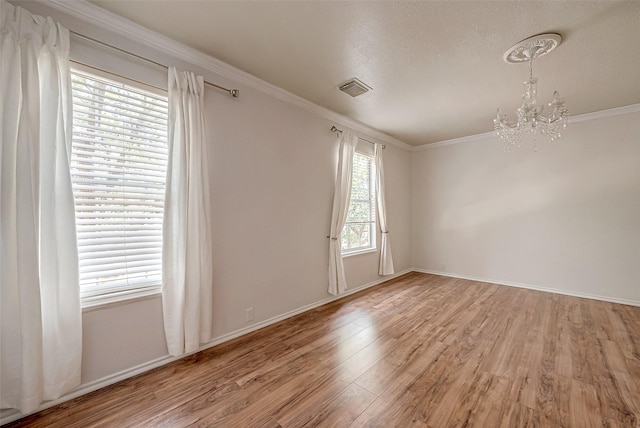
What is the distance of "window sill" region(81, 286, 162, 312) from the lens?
1.79 metres

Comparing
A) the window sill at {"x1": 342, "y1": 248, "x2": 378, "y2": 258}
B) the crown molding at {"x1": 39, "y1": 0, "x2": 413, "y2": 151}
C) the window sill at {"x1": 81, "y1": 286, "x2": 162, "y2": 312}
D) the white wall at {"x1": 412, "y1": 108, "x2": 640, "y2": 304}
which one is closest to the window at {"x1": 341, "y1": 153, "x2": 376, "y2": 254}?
the window sill at {"x1": 342, "y1": 248, "x2": 378, "y2": 258}

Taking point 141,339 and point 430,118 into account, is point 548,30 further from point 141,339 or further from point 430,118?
point 141,339

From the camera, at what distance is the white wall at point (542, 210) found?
3.52 m

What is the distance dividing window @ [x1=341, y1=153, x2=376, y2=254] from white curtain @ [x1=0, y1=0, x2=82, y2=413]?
303 cm

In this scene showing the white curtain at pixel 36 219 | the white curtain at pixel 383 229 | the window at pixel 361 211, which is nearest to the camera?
the white curtain at pixel 36 219

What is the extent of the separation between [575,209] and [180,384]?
5433 millimetres

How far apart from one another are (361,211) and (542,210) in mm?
2888

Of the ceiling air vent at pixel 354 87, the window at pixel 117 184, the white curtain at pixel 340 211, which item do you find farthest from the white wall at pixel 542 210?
the window at pixel 117 184

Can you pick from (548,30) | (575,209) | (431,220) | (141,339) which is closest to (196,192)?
(141,339)

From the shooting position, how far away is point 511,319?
303cm

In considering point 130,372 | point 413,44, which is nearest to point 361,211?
point 413,44

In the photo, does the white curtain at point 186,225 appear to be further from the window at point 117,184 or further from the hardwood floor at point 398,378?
the hardwood floor at point 398,378

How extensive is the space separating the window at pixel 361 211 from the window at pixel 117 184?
2.56m

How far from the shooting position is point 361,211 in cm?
436
